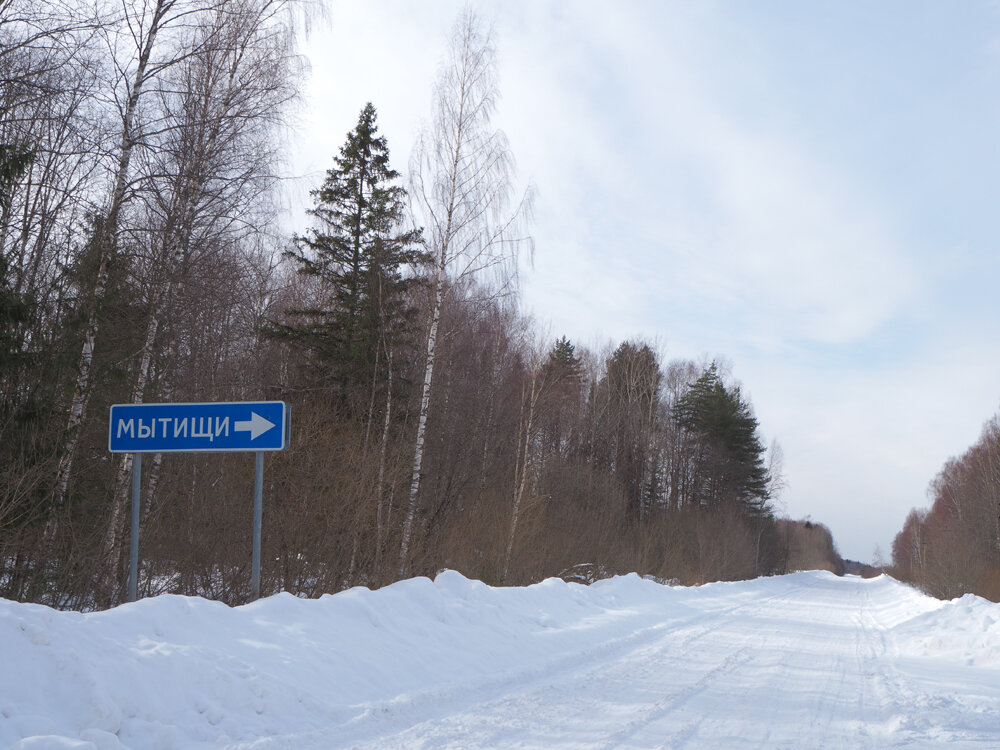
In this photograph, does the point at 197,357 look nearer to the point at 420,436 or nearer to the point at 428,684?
the point at 420,436

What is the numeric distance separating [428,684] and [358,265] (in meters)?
19.0

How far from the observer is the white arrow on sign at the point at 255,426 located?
734cm

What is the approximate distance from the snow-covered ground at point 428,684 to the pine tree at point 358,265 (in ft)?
34.3

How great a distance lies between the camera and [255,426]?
290 inches

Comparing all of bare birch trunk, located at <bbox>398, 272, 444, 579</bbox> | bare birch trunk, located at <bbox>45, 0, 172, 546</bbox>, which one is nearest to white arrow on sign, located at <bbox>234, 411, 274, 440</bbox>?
bare birch trunk, located at <bbox>45, 0, 172, 546</bbox>

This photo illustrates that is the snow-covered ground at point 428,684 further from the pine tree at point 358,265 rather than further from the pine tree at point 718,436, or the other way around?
the pine tree at point 718,436

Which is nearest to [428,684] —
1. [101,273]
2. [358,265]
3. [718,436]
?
[101,273]

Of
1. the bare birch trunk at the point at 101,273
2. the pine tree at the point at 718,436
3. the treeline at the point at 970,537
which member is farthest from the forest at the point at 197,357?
the pine tree at the point at 718,436

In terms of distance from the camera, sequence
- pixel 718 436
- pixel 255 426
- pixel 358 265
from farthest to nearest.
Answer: pixel 718 436
pixel 358 265
pixel 255 426

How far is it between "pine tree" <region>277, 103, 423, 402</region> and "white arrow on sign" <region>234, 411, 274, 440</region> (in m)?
10.5

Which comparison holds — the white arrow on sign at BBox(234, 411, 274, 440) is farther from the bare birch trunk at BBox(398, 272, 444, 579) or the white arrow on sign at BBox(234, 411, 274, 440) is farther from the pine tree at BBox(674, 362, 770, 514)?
the pine tree at BBox(674, 362, 770, 514)

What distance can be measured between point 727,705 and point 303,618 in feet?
13.2

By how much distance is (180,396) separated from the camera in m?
16.4

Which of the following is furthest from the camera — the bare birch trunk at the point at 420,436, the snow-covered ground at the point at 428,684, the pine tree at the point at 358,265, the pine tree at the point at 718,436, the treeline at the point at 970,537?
the pine tree at the point at 718,436
